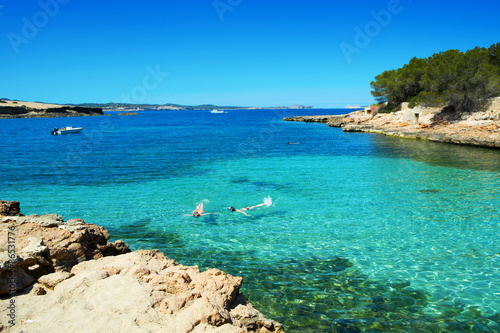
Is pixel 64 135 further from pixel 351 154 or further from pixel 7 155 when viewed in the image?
pixel 351 154

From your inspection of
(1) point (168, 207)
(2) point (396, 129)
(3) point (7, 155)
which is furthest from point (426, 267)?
(2) point (396, 129)

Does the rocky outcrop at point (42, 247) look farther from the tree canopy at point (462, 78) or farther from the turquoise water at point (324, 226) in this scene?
the tree canopy at point (462, 78)

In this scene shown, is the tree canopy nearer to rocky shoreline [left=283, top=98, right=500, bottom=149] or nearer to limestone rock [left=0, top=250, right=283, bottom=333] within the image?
rocky shoreline [left=283, top=98, right=500, bottom=149]

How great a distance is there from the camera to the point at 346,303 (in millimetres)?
7238

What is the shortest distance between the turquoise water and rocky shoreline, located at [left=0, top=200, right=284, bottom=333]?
1.92 meters

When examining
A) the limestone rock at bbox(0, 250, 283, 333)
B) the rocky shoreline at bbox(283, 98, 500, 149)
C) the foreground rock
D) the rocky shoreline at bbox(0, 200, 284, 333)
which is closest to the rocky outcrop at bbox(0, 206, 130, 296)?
the rocky shoreline at bbox(0, 200, 284, 333)

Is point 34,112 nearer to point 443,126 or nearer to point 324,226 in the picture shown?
point 443,126

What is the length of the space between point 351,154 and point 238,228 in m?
22.3

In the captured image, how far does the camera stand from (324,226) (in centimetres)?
1226

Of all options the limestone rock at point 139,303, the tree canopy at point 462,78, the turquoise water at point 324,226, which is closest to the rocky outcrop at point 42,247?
the limestone rock at point 139,303

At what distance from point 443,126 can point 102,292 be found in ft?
147

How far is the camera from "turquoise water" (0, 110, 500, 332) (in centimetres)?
723

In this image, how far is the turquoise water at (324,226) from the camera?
23.7 ft

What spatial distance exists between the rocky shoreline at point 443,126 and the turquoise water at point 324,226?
24.2 ft
